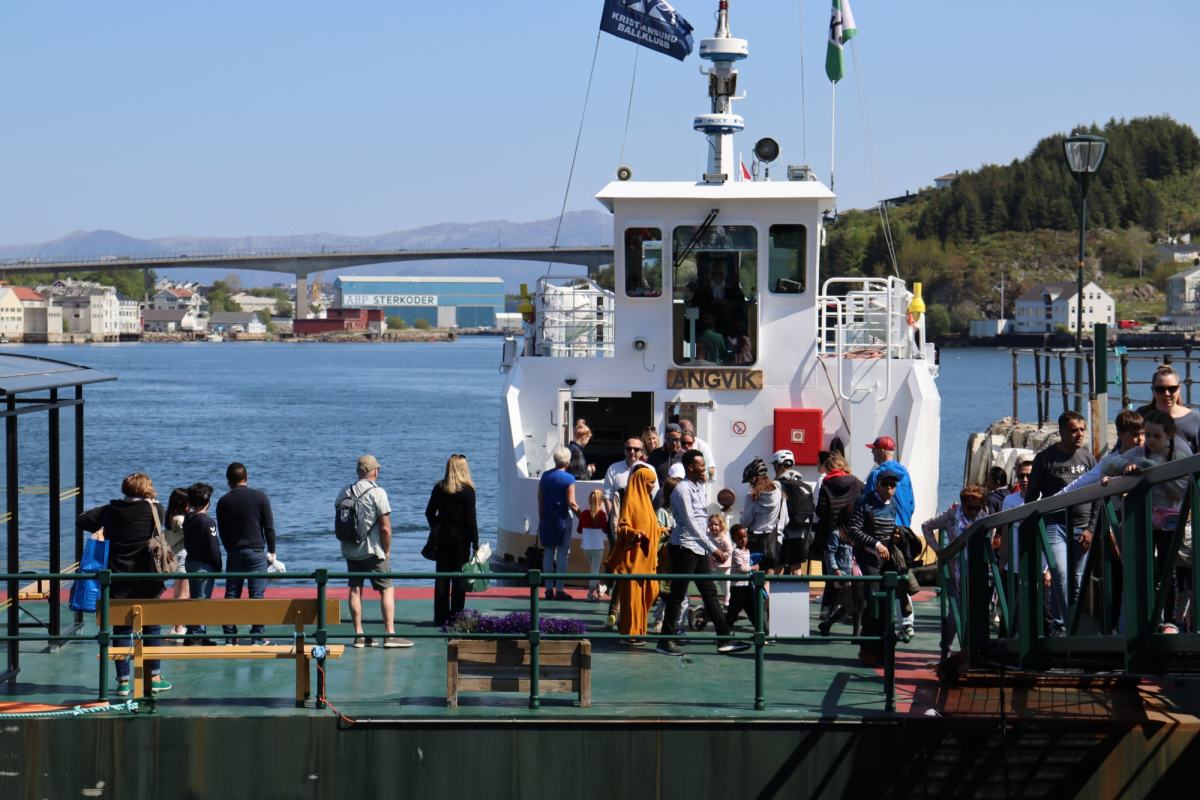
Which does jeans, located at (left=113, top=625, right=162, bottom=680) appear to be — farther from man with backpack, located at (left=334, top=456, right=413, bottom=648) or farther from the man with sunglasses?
the man with sunglasses

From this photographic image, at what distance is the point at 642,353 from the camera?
17.2 meters

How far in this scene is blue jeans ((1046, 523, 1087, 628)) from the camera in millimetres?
8180

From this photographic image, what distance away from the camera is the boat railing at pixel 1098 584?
6.99 m

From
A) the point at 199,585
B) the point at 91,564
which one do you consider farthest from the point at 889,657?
the point at 199,585

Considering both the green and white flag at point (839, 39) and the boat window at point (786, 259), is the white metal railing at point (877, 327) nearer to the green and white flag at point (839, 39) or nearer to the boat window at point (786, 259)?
the boat window at point (786, 259)

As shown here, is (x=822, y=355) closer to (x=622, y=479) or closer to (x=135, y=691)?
(x=622, y=479)

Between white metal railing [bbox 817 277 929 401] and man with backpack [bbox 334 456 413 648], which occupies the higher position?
white metal railing [bbox 817 277 929 401]

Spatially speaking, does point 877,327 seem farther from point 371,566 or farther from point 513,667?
point 513,667

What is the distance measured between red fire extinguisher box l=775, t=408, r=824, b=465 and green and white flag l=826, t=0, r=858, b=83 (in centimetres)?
700

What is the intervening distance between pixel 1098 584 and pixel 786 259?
8.36 metres

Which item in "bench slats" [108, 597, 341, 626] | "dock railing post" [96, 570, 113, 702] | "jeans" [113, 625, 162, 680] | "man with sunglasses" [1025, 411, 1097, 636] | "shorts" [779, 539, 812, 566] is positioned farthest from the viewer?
"shorts" [779, 539, 812, 566]

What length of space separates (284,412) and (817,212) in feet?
207

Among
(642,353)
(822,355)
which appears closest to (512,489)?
(642,353)

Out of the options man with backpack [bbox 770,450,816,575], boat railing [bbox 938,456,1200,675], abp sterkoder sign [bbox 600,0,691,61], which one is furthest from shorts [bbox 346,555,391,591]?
abp sterkoder sign [bbox 600,0,691,61]
